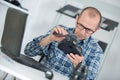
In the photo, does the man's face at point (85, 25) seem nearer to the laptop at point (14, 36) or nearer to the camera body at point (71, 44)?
the camera body at point (71, 44)

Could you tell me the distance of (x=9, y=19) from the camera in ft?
5.52

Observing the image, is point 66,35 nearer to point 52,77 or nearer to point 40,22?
point 52,77

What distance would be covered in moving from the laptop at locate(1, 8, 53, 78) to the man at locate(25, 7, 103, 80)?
358mm

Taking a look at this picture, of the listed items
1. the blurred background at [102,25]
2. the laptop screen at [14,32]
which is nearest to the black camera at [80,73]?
the laptop screen at [14,32]

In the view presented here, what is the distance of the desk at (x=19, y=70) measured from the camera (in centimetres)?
155

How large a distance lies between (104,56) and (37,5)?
1030 mm

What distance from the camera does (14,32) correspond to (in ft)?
5.23

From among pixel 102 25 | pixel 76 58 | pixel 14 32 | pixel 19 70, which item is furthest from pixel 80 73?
pixel 102 25

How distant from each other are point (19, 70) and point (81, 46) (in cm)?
73

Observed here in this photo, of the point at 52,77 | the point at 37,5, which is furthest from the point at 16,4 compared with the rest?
the point at 52,77

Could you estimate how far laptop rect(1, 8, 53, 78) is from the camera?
156cm

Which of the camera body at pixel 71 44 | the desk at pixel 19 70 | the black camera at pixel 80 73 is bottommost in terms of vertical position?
the desk at pixel 19 70

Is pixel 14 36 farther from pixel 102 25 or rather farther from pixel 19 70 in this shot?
pixel 102 25

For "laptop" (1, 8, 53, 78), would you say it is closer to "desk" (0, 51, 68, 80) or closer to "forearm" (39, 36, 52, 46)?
"desk" (0, 51, 68, 80)
